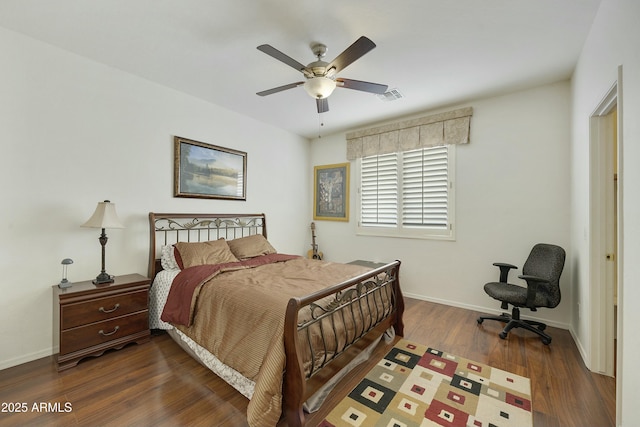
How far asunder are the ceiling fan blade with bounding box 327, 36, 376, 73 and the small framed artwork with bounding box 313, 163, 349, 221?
2722mm

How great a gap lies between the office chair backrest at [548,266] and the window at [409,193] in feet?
3.06

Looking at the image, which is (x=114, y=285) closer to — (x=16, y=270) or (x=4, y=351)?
(x=16, y=270)

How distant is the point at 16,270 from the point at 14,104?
1.41 m

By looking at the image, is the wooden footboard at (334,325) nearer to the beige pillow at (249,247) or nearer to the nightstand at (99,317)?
the beige pillow at (249,247)

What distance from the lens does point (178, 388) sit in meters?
1.98

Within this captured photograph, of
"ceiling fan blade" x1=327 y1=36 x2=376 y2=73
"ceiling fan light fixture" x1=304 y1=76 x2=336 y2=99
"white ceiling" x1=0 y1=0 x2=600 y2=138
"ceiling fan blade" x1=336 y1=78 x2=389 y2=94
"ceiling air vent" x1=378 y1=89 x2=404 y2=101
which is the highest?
"white ceiling" x1=0 y1=0 x2=600 y2=138

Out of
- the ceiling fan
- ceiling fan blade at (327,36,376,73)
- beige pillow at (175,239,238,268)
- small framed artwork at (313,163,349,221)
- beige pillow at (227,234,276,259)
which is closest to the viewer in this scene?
ceiling fan blade at (327,36,376,73)

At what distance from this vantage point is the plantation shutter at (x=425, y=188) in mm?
3832

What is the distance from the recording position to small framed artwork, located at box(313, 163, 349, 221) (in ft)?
15.9

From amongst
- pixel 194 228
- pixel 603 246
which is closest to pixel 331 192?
pixel 194 228

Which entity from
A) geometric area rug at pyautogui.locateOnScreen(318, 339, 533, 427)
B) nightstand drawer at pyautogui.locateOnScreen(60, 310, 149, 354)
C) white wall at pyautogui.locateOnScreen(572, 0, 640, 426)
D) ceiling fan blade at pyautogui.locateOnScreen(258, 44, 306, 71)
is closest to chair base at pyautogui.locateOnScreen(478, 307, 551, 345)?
geometric area rug at pyautogui.locateOnScreen(318, 339, 533, 427)

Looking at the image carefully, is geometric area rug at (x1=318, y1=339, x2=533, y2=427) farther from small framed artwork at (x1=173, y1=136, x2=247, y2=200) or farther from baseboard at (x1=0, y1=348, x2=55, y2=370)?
small framed artwork at (x1=173, y1=136, x2=247, y2=200)

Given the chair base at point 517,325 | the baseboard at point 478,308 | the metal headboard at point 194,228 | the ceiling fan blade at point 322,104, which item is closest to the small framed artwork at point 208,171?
the metal headboard at point 194,228

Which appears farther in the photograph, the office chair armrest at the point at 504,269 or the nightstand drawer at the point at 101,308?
the office chair armrest at the point at 504,269
